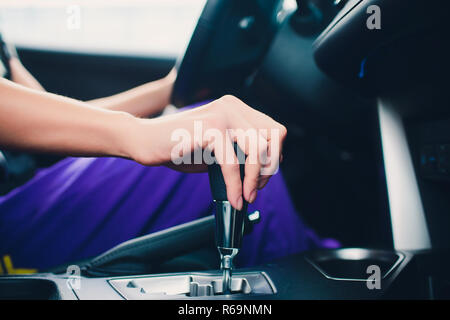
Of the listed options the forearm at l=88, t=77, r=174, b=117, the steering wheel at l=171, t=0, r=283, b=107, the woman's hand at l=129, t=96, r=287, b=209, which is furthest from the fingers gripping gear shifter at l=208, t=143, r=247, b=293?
the forearm at l=88, t=77, r=174, b=117

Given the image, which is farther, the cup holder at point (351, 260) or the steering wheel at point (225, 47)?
the steering wheel at point (225, 47)

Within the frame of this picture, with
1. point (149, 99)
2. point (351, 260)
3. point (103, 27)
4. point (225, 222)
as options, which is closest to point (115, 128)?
point (225, 222)

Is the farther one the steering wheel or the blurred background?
the blurred background

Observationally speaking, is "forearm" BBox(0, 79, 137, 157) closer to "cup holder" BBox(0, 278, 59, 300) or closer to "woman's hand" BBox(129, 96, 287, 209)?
"woman's hand" BBox(129, 96, 287, 209)

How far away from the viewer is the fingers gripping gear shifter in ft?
1.06

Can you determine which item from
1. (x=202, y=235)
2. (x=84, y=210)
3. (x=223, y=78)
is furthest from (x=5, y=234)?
(x=223, y=78)

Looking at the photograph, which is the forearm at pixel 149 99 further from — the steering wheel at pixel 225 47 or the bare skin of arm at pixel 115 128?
the bare skin of arm at pixel 115 128

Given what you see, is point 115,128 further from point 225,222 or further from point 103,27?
point 103,27

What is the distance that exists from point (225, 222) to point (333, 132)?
1.60 ft

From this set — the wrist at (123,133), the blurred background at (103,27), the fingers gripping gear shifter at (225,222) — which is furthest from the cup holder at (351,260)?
the blurred background at (103,27)

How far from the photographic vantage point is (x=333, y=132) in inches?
29.3

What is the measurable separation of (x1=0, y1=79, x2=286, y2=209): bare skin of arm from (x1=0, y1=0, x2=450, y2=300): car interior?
9 centimetres

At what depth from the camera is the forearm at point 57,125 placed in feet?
1.00
